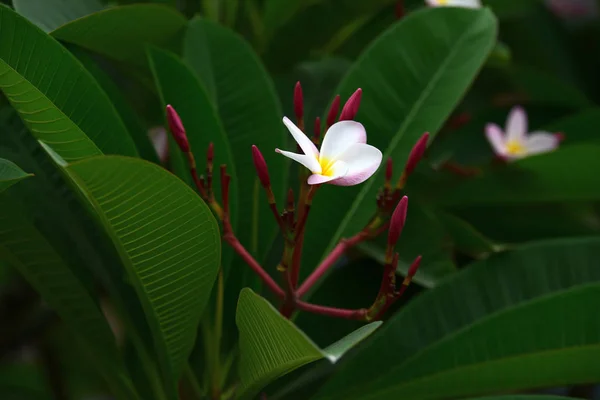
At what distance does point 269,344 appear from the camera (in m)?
0.58

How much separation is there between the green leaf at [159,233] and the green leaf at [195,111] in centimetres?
17

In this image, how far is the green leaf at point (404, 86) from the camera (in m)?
0.85

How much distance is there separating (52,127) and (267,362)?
0.26 m

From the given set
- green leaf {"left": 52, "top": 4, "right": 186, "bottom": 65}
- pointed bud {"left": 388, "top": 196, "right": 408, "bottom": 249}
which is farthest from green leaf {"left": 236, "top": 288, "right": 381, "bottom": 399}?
green leaf {"left": 52, "top": 4, "right": 186, "bottom": 65}

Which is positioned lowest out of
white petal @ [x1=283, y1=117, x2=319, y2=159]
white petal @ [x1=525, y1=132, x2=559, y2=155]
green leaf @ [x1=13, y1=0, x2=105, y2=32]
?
white petal @ [x1=525, y1=132, x2=559, y2=155]

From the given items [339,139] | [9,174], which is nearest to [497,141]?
[339,139]

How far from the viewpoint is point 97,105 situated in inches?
27.8

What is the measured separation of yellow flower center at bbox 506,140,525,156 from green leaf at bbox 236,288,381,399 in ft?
2.05

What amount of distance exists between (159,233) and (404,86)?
0.43m

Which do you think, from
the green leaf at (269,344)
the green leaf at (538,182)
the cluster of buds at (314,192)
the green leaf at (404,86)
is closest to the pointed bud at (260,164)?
the cluster of buds at (314,192)

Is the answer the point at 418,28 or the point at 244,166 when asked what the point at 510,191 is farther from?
the point at 244,166

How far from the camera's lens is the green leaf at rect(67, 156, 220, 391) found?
54 cm

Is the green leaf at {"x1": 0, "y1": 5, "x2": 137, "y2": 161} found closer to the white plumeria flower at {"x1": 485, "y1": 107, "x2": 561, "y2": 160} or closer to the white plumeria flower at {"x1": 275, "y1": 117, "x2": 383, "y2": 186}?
the white plumeria flower at {"x1": 275, "y1": 117, "x2": 383, "y2": 186}

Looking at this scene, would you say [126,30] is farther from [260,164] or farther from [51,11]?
[260,164]
